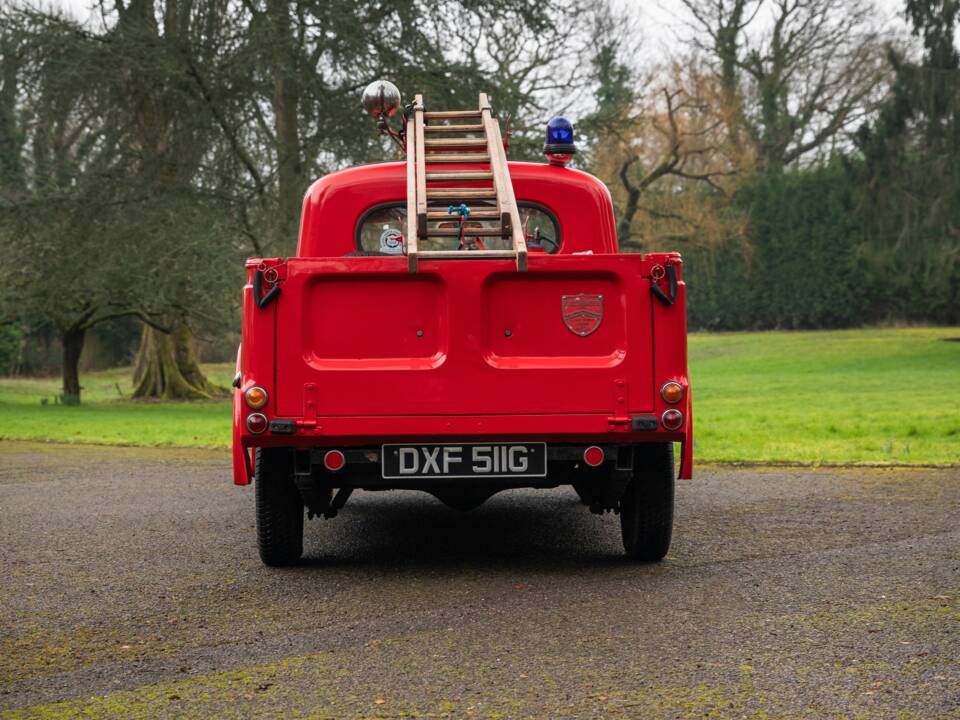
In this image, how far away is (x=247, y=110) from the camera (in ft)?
65.9

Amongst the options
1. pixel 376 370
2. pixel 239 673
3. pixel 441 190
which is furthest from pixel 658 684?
pixel 441 190

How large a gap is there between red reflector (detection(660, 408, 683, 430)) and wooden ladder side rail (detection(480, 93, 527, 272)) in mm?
903

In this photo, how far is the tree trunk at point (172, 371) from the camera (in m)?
26.0

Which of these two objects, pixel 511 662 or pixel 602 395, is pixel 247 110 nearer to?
pixel 602 395

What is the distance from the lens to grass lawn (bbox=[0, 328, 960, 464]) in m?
13.1

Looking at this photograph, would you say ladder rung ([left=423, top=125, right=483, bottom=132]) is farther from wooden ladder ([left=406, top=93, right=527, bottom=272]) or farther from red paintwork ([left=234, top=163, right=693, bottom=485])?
red paintwork ([left=234, top=163, right=693, bottom=485])

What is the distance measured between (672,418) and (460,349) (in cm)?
99

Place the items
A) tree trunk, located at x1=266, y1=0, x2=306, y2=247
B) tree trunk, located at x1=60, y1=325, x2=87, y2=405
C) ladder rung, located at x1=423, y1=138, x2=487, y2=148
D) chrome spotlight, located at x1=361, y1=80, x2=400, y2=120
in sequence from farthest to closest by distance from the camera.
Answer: tree trunk, located at x1=60, y1=325, x2=87, y2=405
tree trunk, located at x1=266, y1=0, x2=306, y2=247
chrome spotlight, located at x1=361, y1=80, x2=400, y2=120
ladder rung, located at x1=423, y1=138, x2=487, y2=148

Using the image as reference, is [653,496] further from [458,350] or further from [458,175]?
[458,175]

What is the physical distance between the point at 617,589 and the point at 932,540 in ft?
Answer: 6.89

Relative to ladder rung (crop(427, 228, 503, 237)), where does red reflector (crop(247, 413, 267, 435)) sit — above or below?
below

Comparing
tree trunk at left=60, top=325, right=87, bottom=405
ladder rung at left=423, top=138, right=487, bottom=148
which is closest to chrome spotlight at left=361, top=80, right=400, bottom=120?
ladder rung at left=423, top=138, right=487, bottom=148

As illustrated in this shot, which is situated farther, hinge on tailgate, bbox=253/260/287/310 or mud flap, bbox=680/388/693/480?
mud flap, bbox=680/388/693/480

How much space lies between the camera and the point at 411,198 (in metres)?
6.16
